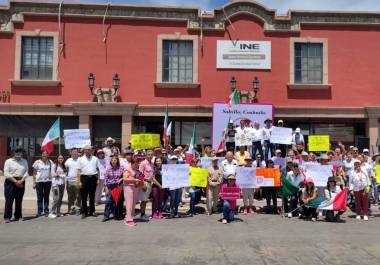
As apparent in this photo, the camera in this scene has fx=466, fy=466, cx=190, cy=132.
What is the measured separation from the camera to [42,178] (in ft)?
40.9

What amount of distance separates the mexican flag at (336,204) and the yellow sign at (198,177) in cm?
319

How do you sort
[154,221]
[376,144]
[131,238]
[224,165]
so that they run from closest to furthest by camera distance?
[131,238] < [154,221] < [224,165] < [376,144]

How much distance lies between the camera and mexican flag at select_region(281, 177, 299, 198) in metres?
12.8

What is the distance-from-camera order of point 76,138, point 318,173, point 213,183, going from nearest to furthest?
point 213,183, point 318,173, point 76,138

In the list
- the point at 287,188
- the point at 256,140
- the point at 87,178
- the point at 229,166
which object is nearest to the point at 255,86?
the point at 256,140

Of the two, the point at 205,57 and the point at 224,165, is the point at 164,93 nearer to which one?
the point at 205,57

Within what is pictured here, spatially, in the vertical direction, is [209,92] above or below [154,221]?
above

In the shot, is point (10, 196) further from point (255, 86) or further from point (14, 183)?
point (255, 86)

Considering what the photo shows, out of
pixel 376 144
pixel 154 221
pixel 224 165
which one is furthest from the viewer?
pixel 376 144

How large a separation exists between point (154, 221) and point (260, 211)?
11.3ft

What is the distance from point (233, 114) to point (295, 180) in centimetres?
705

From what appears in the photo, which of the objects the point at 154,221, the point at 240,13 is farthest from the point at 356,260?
the point at 240,13

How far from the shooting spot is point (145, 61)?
926 inches

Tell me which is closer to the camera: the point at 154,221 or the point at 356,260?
the point at 356,260
